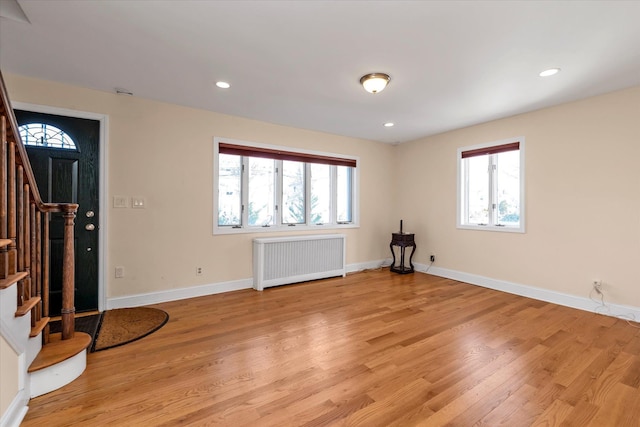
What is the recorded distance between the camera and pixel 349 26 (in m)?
2.06

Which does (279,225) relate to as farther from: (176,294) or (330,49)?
(330,49)

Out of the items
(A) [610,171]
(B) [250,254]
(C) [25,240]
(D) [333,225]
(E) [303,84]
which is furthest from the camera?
(D) [333,225]

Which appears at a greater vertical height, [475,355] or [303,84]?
[303,84]

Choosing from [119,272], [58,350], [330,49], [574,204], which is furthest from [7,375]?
[574,204]

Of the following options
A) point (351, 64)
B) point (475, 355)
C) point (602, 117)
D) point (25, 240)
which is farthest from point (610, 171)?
point (25, 240)

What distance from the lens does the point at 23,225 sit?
182 cm

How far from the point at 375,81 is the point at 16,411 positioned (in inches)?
134

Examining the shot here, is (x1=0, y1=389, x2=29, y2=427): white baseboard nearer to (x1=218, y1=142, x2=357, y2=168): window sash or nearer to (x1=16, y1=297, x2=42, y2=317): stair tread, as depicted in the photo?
(x1=16, y1=297, x2=42, y2=317): stair tread

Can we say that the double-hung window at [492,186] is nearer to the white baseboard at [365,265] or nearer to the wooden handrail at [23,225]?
the white baseboard at [365,265]

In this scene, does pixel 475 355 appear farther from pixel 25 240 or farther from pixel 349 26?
pixel 25 240

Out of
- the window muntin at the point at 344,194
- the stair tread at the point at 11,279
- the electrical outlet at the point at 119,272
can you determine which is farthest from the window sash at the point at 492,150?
the stair tread at the point at 11,279

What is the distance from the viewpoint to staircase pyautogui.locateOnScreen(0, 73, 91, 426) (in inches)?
60.4

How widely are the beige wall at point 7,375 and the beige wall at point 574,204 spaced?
4.98 metres

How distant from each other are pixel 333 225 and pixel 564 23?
3.69m
